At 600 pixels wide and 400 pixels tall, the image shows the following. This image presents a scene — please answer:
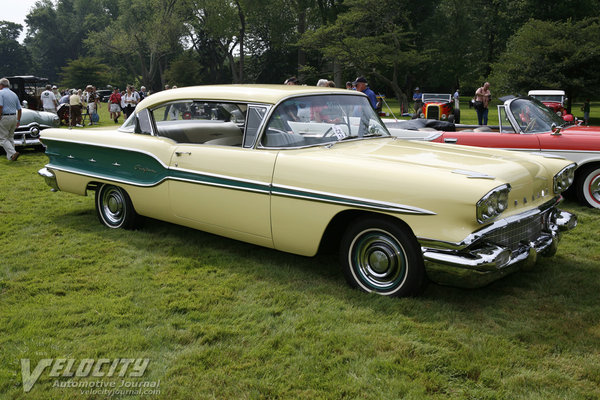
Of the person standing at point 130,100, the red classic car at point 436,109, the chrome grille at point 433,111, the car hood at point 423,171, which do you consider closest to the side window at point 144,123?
the car hood at point 423,171

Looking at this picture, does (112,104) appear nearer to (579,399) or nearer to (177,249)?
(177,249)

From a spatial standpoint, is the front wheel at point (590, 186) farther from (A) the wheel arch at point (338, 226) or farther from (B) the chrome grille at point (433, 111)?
(B) the chrome grille at point (433, 111)

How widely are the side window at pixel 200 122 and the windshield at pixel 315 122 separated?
2.00 feet

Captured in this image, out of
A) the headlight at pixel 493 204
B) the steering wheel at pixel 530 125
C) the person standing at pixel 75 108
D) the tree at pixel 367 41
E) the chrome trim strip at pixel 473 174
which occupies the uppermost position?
the tree at pixel 367 41

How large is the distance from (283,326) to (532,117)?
5.46 m

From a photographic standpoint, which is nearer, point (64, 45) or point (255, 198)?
point (255, 198)

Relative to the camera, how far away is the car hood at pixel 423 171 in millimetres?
3621

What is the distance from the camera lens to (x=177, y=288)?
4.32 meters

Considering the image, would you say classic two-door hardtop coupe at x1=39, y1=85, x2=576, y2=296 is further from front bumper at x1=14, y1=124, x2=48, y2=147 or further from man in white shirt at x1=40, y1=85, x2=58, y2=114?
man in white shirt at x1=40, y1=85, x2=58, y2=114

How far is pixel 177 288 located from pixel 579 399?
2.90 meters

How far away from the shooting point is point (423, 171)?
381 centimetres

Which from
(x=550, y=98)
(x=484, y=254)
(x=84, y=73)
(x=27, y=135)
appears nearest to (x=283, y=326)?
(x=484, y=254)

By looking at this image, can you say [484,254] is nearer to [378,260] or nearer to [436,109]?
[378,260]

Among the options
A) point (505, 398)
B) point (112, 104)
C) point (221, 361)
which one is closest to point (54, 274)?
point (221, 361)
